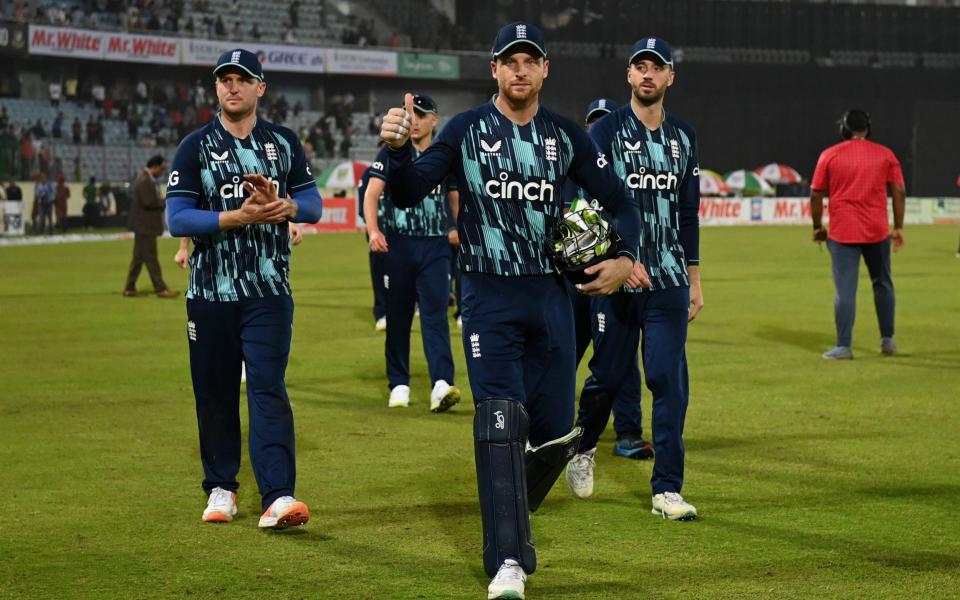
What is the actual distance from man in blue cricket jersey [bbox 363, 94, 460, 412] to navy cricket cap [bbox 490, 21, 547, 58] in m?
4.80

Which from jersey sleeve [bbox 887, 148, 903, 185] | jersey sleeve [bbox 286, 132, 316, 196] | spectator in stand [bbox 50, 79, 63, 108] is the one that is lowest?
jersey sleeve [bbox 887, 148, 903, 185]

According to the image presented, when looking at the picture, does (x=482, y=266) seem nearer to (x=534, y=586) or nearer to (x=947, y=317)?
(x=534, y=586)

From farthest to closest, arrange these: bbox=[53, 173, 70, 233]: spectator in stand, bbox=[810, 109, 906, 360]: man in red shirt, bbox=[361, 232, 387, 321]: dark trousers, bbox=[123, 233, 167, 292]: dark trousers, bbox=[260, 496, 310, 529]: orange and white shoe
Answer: bbox=[53, 173, 70, 233]: spectator in stand
bbox=[123, 233, 167, 292]: dark trousers
bbox=[361, 232, 387, 321]: dark trousers
bbox=[810, 109, 906, 360]: man in red shirt
bbox=[260, 496, 310, 529]: orange and white shoe

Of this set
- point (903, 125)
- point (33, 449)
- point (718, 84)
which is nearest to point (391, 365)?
point (33, 449)

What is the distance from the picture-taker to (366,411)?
1046cm

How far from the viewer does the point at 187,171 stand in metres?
6.50

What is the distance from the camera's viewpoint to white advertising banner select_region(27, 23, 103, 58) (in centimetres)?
4659

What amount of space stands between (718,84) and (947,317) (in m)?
40.5

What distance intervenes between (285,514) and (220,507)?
1.63ft

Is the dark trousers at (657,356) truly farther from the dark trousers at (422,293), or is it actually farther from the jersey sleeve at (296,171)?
the dark trousers at (422,293)

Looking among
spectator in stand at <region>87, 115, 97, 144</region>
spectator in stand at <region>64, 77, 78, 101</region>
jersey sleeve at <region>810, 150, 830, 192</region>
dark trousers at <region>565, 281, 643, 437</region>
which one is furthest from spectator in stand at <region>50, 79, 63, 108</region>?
dark trousers at <region>565, 281, 643, 437</region>

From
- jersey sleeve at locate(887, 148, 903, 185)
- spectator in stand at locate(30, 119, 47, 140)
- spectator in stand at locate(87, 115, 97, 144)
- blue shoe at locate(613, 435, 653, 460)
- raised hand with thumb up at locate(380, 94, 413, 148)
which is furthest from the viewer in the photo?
spectator in stand at locate(87, 115, 97, 144)

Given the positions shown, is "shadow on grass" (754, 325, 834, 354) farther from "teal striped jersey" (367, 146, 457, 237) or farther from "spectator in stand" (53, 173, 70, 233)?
"spectator in stand" (53, 173, 70, 233)

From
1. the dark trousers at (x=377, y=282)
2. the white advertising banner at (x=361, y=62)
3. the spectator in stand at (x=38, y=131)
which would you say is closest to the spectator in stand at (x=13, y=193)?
the spectator in stand at (x=38, y=131)
